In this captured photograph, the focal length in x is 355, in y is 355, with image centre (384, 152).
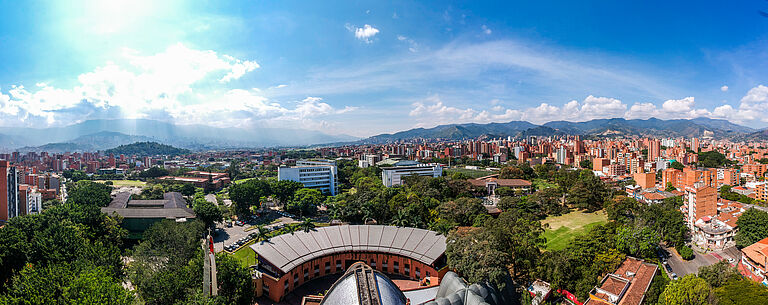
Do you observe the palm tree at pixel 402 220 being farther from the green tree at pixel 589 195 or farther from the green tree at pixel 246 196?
the green tree at pixel 589 195

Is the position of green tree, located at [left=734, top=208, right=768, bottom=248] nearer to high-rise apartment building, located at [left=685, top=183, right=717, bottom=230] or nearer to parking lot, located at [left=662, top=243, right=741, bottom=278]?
parking lot, located at [left=662, top=243, right=741, bottom=278]

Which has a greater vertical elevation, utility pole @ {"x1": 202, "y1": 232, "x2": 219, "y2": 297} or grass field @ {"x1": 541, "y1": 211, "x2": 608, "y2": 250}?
utility pole @ {"x1": 202, "y1": 232, "x2": 219, "y2": 297}

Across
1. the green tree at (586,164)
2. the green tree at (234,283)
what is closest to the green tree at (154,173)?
the green tree at (234,283)

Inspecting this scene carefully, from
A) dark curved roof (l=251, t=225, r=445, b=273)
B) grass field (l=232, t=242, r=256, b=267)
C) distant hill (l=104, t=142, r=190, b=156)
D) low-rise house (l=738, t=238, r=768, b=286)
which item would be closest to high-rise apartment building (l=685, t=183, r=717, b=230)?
low-rise house (l=738, t=238, r=768, b=286)

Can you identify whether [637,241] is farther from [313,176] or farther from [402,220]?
[313,176]

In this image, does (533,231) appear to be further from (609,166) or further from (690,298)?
(609,166)
